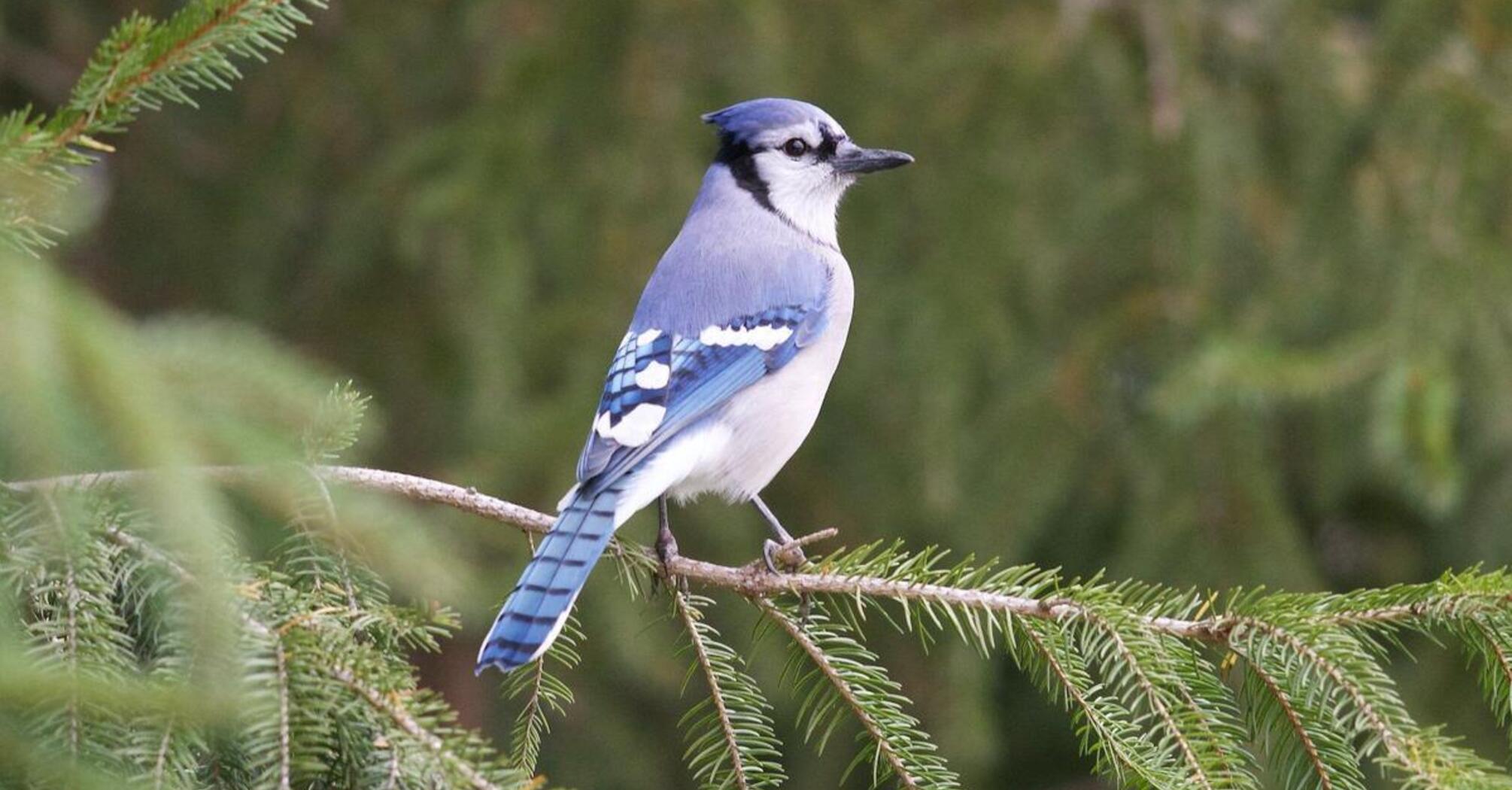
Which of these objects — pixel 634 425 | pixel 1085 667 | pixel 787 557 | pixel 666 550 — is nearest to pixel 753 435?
pixel 634 425

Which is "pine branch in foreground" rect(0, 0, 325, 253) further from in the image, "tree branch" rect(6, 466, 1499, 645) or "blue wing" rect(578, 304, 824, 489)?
"blue wing" rect(578, 304, 824, 489)

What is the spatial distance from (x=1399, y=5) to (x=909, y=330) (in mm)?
1208

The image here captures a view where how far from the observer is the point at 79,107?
5.00 ft

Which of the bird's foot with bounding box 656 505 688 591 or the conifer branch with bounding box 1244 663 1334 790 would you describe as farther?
the bird's foot with bounding box 656 505 688 591

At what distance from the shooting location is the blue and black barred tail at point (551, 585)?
166 cm

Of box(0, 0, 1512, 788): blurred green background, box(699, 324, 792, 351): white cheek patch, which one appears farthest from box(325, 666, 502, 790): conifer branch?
box(0, 0, 1512, 788): blurred green background

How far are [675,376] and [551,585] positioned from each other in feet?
2.48

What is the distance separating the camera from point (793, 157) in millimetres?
3135

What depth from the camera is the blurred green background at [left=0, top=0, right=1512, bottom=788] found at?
3281 mm

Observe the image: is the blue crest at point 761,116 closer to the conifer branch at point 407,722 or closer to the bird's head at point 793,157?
the bird's head at point 793,157

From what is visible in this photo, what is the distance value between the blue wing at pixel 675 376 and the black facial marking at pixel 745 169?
0.44m

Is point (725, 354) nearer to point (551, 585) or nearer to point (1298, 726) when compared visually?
point (551, 585)

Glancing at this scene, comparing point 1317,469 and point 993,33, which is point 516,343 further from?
point 1317,469

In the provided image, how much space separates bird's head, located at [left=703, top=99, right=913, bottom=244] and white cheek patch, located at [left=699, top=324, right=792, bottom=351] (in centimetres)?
49
